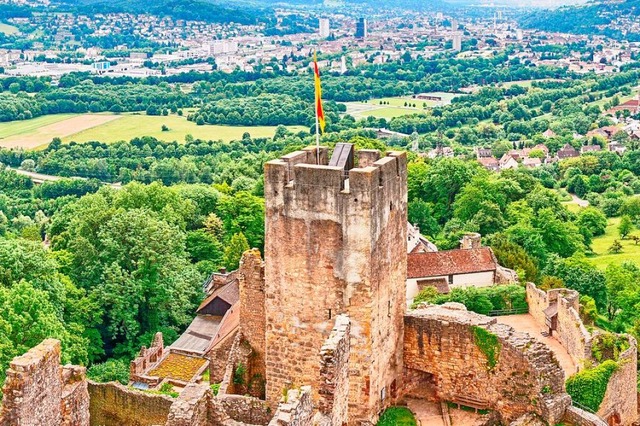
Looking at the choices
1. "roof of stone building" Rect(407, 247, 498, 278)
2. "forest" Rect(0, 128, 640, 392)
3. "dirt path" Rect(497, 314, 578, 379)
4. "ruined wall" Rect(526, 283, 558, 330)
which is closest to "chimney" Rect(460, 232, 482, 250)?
"forest" Rect(0, 128, 640, 392)

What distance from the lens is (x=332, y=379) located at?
59.3ft

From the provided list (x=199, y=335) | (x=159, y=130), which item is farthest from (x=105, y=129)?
(x=199, y=335)

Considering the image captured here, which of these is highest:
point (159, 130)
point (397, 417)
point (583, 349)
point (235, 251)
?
point (397, 417)

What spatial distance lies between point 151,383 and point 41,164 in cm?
7585

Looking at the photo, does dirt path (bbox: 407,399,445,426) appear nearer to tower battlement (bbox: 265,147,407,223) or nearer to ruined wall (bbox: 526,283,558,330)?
tower battlement (bbox: 265,147,407,223)

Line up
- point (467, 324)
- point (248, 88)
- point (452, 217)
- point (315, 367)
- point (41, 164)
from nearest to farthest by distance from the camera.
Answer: point (315, 367), point (467, 324), point (452, 217), point (41, 164), point (248, 88)

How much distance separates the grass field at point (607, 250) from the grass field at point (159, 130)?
61106 mm

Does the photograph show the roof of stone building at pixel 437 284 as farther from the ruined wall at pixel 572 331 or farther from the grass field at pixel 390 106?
the grass field at pixel 390 106

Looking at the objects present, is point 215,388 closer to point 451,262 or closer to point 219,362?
point 219,362

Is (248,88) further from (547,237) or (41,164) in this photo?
(547,237)

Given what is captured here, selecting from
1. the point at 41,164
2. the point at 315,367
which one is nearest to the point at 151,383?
the point at 315,367

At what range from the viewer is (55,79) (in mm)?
183500

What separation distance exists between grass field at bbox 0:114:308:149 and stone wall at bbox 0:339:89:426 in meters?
106

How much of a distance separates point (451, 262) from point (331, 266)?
30.7 meters
